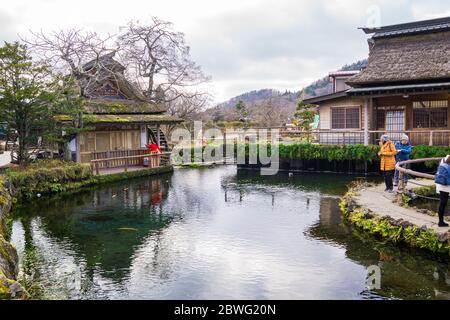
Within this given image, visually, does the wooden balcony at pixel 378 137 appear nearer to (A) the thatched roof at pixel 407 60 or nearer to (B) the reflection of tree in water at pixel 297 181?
(A) the thatched roof at pixel 407 60

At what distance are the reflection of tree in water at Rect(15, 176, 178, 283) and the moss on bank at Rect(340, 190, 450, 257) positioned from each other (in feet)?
19.6

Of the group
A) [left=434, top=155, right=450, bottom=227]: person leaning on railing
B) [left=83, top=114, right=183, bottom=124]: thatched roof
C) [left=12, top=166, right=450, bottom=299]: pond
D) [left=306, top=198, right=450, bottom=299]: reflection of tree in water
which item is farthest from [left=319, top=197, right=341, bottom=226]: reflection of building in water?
[left=83, top=114, right=183, bottom=124]: thatched roof

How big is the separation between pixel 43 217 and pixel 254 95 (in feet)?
379

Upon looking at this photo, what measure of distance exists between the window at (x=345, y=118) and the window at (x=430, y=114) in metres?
3.46

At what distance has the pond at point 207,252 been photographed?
29.9 feet

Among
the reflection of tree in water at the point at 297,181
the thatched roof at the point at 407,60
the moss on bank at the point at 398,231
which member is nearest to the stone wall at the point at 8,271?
the moss on bank at the point at 398,231

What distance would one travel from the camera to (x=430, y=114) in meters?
26.0

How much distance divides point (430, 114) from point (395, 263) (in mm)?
17913

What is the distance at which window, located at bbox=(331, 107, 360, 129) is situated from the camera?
28733mm

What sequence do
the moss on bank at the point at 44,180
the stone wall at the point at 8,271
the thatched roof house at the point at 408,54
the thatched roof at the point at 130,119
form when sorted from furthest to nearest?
the thatched roof house at the point at 408,54 < the thatched roof at the point at 130,119 < the moss on bank at the point at 44,180 < the stone wall at the point at 8,271

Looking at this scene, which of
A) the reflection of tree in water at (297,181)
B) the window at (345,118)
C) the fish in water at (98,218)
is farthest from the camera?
the window at (345,118)

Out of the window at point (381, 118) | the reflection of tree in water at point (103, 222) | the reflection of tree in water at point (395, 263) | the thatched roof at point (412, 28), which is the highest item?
the thatched roof at point (412, 28)
